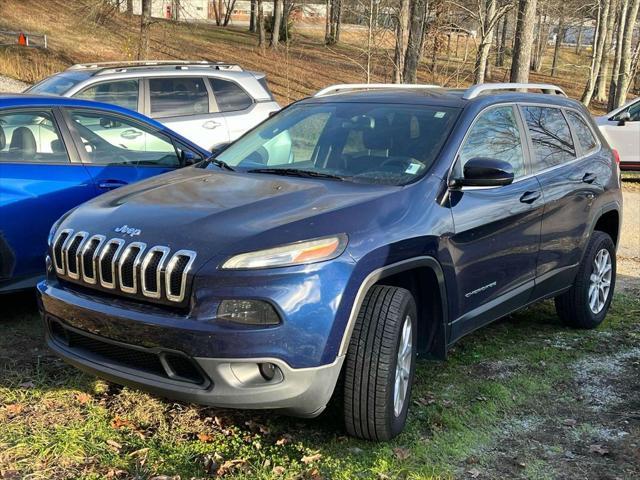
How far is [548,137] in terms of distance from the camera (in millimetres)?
5047

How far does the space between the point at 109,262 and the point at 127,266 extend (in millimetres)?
118

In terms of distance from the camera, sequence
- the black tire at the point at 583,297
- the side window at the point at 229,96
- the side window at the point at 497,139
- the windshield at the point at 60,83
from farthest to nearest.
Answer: the side window at the point at 229,96 < the windshield at the point at 60,83 < the black tire at the point at 583,297 < the side window at the point at 497,139

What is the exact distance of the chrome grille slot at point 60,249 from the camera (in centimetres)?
352

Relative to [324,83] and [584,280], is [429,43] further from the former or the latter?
[584,280]

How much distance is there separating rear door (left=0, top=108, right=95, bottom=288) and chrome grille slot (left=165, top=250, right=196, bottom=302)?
220 cm

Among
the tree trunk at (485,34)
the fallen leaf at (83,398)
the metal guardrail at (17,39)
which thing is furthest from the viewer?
the metal guardrail at (17,39)

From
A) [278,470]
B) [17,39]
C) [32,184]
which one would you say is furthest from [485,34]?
[17,39]

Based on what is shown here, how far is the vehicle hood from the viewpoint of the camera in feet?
10.4

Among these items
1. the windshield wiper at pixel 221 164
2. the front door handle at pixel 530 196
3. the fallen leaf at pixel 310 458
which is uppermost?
the windshield wiper at pixel 221 164

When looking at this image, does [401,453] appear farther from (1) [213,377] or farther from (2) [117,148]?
(2) [117,148]

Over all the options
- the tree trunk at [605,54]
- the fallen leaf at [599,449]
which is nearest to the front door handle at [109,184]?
the fallen leaf at [599,449]

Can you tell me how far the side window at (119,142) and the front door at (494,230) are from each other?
105 inches

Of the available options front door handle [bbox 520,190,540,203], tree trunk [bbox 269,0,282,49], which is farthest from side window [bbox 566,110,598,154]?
tree trunk [bbox 269,0,282,49]

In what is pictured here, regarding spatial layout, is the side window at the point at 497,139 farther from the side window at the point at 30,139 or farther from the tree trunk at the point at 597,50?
the tree trunk at the point at 597,50
